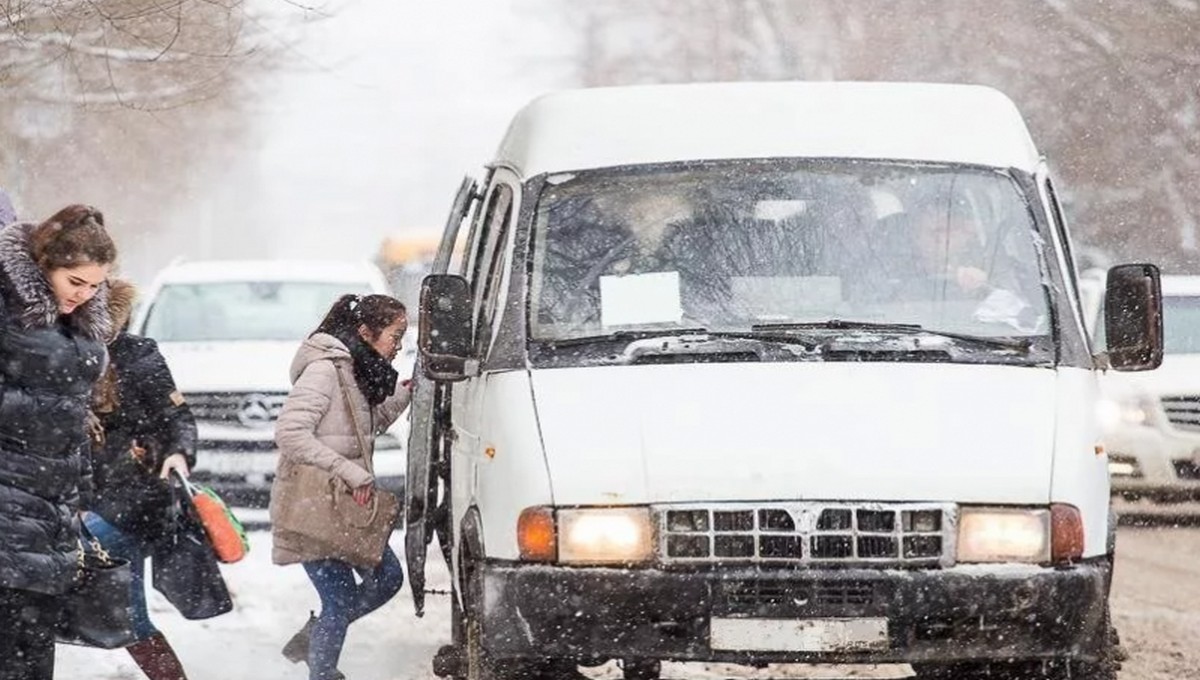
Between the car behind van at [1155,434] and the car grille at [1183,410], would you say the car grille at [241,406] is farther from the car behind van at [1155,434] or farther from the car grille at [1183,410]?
the car grille at [1183,410]

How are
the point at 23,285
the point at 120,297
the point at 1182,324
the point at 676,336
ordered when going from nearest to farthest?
1. the point at 23,285
2. the point at 676,336
3. the point at 120,297
4. the point at 1182,324

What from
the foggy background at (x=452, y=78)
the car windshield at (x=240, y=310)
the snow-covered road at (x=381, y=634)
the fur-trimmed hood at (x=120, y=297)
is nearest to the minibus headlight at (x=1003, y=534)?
the fur-trimmed hood at (x=120, y=297)

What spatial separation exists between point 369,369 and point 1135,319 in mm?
2987

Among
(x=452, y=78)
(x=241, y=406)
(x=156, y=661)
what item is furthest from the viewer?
(x=452, y=78)

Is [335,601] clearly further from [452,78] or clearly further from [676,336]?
[452,78]

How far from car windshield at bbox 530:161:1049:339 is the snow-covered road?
8.44 feet

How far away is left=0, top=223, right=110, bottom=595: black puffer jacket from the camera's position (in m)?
6.93

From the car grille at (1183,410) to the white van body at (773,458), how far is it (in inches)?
339

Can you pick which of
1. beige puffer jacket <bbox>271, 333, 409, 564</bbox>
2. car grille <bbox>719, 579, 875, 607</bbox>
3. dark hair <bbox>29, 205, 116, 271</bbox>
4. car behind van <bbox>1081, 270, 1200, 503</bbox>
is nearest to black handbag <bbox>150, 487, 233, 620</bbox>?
beige puffer jacket <bbox>271, 333, 409, 564</bbox>

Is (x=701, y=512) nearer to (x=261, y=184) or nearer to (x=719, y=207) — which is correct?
(x=719, y=207)

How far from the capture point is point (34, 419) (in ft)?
22.8

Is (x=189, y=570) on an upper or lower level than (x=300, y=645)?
upper

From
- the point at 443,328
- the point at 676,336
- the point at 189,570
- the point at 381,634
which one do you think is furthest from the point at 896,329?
the point at 381,634

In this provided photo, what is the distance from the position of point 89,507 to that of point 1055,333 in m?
3.42
